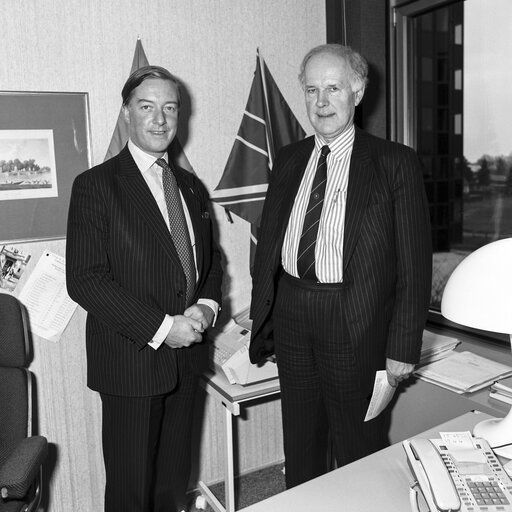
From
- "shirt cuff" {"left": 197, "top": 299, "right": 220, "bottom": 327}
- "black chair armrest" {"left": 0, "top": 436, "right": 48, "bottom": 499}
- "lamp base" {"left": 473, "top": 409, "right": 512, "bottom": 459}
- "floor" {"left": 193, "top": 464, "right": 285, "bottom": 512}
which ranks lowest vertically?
"floor" {"left": 193, "top": 464, "right": 285, "bottom": 512}

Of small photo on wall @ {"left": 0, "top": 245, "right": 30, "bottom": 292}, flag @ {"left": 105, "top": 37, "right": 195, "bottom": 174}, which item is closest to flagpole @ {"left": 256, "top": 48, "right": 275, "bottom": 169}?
flag @ {"left": 105, "top": 37, "right": 195, "bottom": 174}

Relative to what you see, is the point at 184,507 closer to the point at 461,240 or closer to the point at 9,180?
the point at 9,180

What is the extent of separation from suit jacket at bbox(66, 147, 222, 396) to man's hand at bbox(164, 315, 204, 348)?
0.05 meters

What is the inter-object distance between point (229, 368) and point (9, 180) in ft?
3.56

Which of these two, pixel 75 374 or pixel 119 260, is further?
pixel 75 374

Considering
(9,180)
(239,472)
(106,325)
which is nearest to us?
(106,325)

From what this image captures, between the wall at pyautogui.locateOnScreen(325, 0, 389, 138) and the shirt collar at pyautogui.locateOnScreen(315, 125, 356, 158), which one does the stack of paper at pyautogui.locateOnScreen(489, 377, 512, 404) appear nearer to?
the shirt collar at pyautogui.locateOnScreen(315, 125, 356, 158)

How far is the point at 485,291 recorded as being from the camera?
1250 mm

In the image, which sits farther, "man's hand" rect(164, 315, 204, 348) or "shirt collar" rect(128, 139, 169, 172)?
"shirt collar" rect(128, 139, 169, 172)

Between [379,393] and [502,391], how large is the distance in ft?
1.32

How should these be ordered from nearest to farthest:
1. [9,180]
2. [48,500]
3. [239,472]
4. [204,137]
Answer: [9,180] < [48,500] < [204,137] < [239,472]

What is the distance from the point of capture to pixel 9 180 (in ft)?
6.82

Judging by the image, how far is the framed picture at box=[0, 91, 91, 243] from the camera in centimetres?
207

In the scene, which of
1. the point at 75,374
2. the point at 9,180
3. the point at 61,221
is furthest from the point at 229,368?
the point at 9,180
